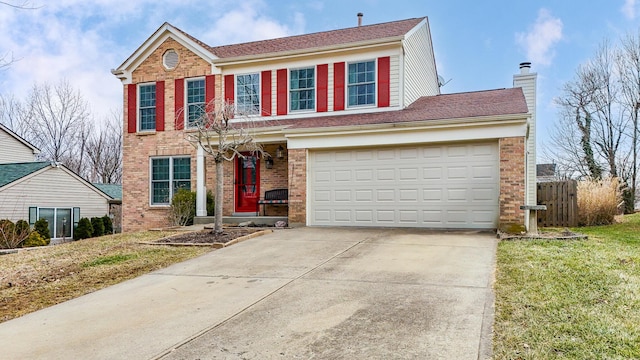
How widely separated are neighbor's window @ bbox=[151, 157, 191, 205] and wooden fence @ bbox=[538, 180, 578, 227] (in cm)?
1172


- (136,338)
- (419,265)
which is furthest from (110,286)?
(419,265)

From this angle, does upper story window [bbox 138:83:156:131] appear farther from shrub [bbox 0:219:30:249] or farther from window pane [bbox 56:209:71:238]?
window pane [bbox 56:209:71:238]

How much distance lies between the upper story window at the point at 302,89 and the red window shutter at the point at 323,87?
245 mm

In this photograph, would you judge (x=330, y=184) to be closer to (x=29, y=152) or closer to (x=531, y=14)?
(x=531, y=14)

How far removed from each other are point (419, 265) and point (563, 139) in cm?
2122

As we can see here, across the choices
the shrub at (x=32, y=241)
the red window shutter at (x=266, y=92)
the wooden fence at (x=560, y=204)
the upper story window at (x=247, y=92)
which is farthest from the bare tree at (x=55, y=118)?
the wooden fence at (x=560, y=204)

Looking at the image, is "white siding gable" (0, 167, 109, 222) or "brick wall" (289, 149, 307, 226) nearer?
"brick wall" (289, 149, 307, 226)

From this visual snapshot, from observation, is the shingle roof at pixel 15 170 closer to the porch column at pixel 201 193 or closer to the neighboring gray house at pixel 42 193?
the neighboring gray house at pixel 42 193

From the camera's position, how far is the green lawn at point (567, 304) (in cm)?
367

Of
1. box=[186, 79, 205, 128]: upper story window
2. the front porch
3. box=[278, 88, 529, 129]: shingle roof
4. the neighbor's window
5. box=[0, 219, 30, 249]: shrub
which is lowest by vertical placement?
box=[0, 219, 30, 249]: shrub

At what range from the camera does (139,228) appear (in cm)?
1633

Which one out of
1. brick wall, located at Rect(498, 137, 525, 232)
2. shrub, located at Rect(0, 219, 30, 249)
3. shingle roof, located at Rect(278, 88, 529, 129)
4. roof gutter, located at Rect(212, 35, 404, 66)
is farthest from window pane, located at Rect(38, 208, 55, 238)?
brick wall, located at Rect(498, 137, 525, 232)

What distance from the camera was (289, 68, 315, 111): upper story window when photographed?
1495 centimetres

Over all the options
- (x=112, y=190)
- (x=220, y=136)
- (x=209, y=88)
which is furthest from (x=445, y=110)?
(x=112, y=190)
